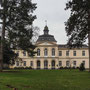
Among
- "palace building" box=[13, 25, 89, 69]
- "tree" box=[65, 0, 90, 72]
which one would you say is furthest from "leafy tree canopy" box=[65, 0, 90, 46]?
"palace building" box=[13, 25, 89, 69]

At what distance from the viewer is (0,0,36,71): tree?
32.3 meters

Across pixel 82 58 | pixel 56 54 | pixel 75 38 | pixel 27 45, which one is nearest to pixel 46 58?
pixel 56 54

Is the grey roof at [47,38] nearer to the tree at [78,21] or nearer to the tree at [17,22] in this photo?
the tree at [17,22]

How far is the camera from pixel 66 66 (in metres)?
85.8

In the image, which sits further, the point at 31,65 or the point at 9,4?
the point at 31,65

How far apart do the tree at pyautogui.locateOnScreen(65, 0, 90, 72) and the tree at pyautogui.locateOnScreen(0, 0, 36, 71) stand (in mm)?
7859

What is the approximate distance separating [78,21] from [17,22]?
12.2m

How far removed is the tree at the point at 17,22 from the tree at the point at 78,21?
7.86 meters

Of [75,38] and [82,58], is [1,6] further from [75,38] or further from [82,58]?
[82,58]

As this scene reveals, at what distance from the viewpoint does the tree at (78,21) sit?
70.3 feet

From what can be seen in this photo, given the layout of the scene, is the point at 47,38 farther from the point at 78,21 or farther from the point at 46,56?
the point at 78,21

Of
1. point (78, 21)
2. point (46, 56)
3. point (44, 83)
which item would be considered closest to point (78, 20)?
point (78, 21)

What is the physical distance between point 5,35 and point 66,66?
5480 centimetres

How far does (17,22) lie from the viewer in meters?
33.3
